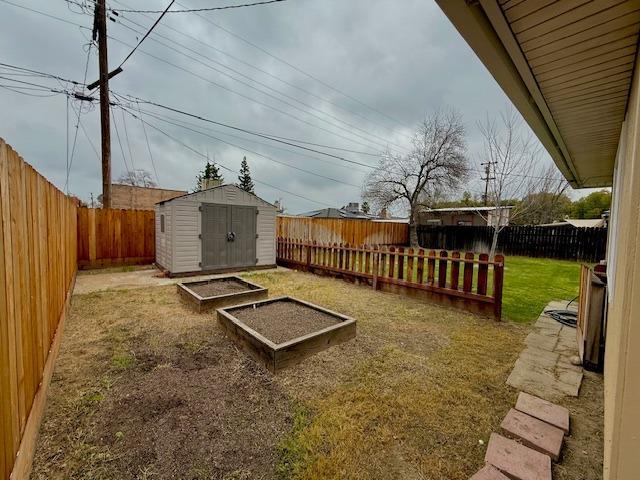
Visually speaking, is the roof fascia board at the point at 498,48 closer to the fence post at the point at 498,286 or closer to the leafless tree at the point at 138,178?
the fence post at the point at 498,286

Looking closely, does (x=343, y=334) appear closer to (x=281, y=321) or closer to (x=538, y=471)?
(x=281, y=321)

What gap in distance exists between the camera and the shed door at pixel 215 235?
7.29 meters

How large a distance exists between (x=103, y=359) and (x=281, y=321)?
1.86 metres

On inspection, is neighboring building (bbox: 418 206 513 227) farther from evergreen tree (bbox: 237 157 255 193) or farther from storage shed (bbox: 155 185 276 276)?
evergreen tree (bbox: 237 157 255 193)

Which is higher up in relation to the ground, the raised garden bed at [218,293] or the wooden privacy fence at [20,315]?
the wooden privacy fence at [20,315]

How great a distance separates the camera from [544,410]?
6.61ft

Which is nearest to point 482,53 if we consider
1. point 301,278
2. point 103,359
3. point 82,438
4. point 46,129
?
point 82,438

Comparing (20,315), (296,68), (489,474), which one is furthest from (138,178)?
(489,474)

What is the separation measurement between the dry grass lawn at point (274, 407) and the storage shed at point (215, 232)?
350cm

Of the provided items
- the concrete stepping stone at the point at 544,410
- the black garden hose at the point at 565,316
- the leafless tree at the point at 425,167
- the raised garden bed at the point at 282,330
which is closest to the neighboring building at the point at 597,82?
the concrete stepping stone at the point at 544,410

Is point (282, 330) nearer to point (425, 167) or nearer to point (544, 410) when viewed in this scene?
point (544, 410)

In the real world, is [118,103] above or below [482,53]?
above

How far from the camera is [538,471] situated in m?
1.49

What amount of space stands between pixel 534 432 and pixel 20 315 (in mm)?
3154
